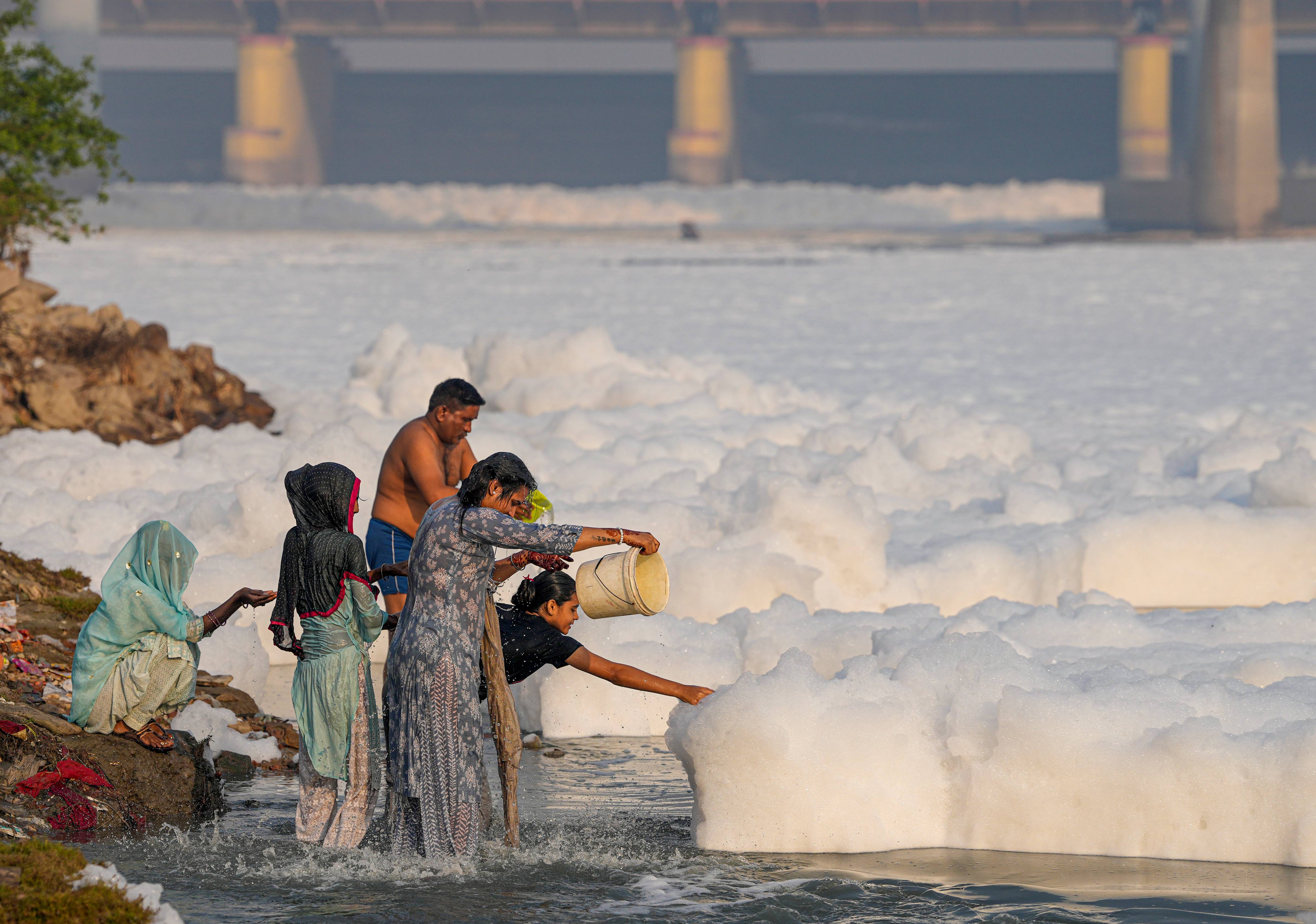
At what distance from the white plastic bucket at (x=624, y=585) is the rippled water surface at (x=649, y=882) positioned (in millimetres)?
781

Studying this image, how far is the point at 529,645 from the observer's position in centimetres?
520

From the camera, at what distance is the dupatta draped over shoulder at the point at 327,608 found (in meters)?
5.04

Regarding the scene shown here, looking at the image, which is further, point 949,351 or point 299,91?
point 299,91

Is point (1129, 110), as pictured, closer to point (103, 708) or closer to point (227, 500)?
point (227, 500)

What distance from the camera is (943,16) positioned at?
5228 cm

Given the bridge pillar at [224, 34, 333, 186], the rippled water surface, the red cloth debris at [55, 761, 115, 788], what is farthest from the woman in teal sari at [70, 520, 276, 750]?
the bridge pillar at [224, 34, 333, 186]

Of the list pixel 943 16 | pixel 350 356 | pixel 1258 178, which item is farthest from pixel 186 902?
pixel 943 16

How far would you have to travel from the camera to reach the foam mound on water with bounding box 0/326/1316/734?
7477mm

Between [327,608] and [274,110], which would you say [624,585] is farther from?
[274,110]

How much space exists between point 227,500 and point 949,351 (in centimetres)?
1052

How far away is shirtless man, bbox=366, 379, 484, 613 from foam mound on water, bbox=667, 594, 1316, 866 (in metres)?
1.30

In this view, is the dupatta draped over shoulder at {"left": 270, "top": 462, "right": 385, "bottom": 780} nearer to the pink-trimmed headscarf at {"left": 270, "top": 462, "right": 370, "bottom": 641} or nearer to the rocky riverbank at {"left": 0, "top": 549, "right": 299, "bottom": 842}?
the pink-trimmed headscarf at {"left": 270, "top": 462, "right": 370, "bottom": 641}

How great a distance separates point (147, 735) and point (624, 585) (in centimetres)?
174

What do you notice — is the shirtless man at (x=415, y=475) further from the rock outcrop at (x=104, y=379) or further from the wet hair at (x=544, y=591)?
the rock outcrop at (x=104, y=379)
